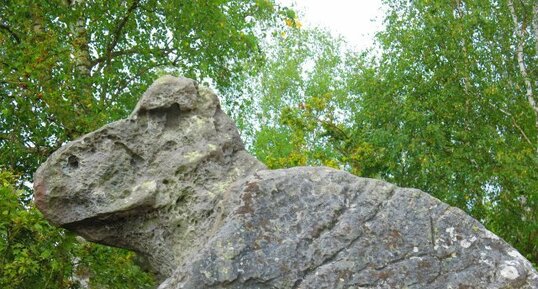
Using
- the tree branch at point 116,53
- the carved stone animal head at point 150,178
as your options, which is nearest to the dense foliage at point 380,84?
the tree branch at point 116,53

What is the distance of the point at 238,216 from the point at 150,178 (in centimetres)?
122

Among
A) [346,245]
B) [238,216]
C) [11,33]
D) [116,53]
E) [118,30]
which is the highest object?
[118,30]

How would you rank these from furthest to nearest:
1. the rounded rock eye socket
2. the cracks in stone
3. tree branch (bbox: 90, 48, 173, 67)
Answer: tree branch (bbox: 90, 48, 173, 67) → the rounded rock eye socket → the cracks in stone

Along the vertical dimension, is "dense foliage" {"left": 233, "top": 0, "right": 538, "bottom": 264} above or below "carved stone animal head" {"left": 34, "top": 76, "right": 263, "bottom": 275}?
above

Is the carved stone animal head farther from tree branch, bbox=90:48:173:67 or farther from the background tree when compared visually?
tree branch, bbox=90:48:173:67

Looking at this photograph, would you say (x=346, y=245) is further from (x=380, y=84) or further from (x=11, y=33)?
(x=380, y=84)

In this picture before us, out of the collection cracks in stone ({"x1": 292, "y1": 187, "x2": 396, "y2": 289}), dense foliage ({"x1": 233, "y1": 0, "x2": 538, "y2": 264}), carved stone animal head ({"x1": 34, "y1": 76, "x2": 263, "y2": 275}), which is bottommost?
cracks in stone ({"x1": 292, "y1": 187, "x2": 396, "y2": 289})

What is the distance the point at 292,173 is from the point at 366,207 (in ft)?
1.77

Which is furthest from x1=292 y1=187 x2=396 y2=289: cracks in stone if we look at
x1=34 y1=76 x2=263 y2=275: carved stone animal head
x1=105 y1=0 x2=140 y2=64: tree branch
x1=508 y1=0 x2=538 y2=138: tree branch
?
x1=508 y1=0 x2=538 y2=138: tree branch

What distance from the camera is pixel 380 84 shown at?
20.4m

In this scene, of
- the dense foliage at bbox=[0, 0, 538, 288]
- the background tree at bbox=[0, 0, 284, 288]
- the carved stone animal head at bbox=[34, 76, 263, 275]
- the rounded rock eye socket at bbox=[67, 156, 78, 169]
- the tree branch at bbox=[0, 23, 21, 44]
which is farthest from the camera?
the tree branch at bbox=[0, 23, 21, 44]

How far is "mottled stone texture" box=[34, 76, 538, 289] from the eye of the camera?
17.1ft

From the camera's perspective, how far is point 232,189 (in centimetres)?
564

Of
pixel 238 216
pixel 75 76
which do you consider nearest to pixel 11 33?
pixel 75 76
